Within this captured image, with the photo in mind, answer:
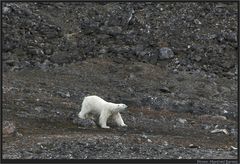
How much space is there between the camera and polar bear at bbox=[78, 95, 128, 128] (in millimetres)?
19422

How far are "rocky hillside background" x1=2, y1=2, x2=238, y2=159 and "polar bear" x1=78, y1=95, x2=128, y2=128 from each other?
36 centimetres

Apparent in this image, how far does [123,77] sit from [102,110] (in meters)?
11.7

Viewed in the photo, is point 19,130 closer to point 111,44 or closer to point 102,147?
point 102,147

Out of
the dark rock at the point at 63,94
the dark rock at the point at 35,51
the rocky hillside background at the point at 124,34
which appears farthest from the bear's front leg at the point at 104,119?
the dark rock at the point at 35,51

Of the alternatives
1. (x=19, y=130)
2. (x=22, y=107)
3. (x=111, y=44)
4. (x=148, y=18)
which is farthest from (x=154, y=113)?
(x=148, y=18)

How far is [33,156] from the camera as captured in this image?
15.2 meters

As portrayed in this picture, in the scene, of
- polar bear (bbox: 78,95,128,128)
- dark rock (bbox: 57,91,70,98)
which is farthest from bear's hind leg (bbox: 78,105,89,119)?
dark rock (bbox: 57,91,70,98)

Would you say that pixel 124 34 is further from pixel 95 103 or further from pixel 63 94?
pixel 95 103

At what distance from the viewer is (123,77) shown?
1236 inches

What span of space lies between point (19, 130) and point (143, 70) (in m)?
15.1

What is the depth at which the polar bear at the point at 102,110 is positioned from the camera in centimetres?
1942

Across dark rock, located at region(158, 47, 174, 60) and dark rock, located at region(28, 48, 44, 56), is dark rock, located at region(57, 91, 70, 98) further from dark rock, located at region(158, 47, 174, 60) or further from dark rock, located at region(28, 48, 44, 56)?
dark rock, located at region(158, 47, 174, 60)

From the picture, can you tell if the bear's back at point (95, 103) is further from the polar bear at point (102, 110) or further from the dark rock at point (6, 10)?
the dark rock at point (6, 10)

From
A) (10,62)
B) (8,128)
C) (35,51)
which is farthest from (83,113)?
(35,51)
